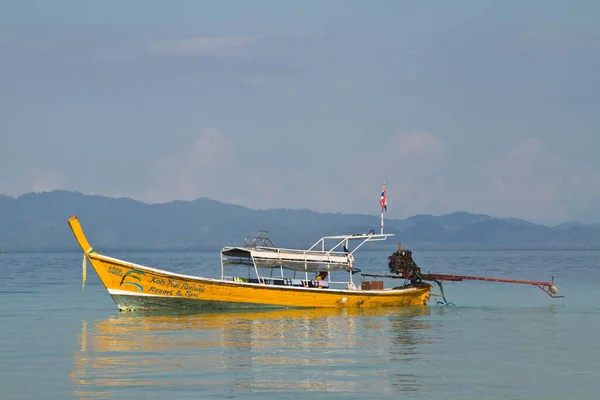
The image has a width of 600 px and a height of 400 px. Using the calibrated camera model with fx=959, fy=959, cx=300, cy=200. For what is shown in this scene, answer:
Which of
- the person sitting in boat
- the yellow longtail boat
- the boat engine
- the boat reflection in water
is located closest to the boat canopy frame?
the yellow longtail boat

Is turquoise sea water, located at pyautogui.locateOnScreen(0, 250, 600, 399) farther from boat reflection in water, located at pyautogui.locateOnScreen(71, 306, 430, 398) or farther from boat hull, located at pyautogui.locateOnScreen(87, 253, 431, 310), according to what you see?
boat hull, located at pyautogui.locateOnScreen(87, 253, 431, 310)

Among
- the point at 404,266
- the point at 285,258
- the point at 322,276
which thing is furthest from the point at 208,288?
the point at 404,266

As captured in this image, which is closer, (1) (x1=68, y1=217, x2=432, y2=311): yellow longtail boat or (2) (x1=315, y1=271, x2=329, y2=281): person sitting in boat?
(1) (x1=68, y1=217, x2=432, y2=311): yellow longtail boat

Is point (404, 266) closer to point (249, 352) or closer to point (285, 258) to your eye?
point (285, 258)

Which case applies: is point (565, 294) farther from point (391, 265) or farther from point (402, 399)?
point (402, 399)

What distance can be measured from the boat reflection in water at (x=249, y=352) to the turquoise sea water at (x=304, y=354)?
0.04m

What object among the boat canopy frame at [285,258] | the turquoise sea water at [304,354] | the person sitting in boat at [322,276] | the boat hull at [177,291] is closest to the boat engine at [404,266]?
the turquoise sea water at [304,354]

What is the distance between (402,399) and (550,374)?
5.63m

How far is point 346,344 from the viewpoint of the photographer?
31219 mm

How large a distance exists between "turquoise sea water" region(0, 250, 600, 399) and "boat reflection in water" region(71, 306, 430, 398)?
0.04 metres

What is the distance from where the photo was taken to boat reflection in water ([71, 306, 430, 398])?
77.4 ft

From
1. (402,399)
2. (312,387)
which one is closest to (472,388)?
(402,399)

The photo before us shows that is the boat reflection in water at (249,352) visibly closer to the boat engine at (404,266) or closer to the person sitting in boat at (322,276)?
the person sitting in boat at (322,276)

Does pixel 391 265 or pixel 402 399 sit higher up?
pixel 391 265
